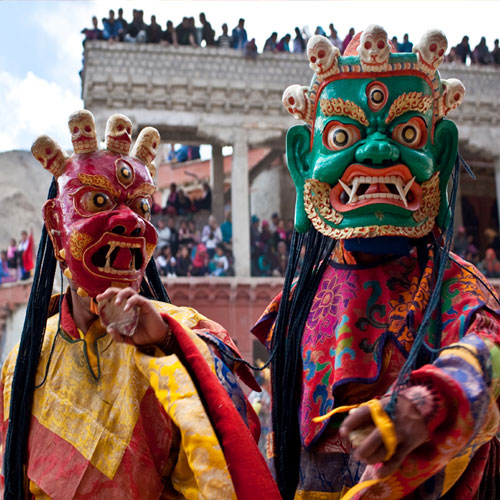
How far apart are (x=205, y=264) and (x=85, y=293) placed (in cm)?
1150

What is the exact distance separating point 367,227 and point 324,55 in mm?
636

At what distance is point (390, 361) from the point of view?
96.8 inches

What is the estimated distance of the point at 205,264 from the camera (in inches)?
555

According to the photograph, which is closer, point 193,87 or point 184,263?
point 184,263

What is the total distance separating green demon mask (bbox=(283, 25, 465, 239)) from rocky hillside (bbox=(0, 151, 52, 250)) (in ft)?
46.9

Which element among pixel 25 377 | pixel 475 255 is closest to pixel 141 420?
pixel 25 377

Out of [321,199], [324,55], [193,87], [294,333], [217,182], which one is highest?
[324,55]

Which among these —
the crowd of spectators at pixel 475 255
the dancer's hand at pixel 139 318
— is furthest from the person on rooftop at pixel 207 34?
the dancer's hand at pixel 139 318

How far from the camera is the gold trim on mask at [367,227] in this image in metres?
2.49

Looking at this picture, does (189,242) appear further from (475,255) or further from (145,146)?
(145,146)

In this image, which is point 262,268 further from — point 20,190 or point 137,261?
point 137,261

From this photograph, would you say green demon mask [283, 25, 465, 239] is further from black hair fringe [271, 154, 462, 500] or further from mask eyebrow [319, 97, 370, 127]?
black hair fringe [271, 154, 462, 500]

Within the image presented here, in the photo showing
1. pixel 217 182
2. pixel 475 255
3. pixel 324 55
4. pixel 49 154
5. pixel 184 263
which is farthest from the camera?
pixel 217 182

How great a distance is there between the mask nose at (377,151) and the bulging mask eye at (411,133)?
0.06 metres
